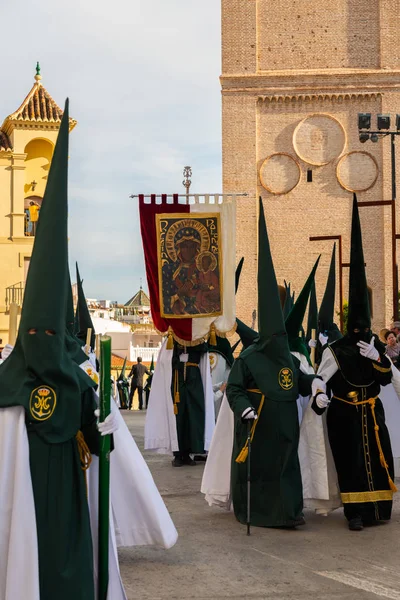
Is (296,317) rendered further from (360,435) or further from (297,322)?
(360,435)

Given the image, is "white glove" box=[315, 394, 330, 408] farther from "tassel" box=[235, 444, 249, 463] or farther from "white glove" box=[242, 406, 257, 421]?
"tassel" box=[235, 444, 249, 463]

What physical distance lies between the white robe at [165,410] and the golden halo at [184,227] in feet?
3.93

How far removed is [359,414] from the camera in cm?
722

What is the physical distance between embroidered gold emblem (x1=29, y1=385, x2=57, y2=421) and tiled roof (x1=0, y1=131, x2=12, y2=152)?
31.6 meters

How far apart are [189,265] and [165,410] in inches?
72.2

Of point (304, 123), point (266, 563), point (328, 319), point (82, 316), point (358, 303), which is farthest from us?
point (304, 123)

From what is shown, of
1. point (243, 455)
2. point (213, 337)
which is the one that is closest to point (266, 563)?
point (243, 455)

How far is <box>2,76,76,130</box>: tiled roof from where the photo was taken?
112 feet

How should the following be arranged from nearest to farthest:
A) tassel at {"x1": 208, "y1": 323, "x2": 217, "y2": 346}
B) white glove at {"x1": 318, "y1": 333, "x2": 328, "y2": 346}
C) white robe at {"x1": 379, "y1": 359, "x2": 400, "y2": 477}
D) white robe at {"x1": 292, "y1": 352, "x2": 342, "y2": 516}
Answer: white robe at {"x1": 292, "y1": 352, "x2": 342, "y2": 516}, white robe at {"x1": 379, "y1": 359, "x2": 400, "y2": 477}, white glove at {"x1": 318, "y1": 333, "x2": 328, "y2": 346}, tassel at {"x1": 208, "y1": 323, "x2": 217, "y2": 346}

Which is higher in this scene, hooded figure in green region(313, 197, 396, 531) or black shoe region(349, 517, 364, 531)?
hooded figure in green region(313, 197, 396, 531)

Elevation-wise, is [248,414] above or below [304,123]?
below

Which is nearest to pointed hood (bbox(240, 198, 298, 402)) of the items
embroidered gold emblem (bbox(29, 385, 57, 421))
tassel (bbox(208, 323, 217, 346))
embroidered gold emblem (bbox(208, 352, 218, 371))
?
embroidered gold emblem (bbox(29, 385, 57, 421))

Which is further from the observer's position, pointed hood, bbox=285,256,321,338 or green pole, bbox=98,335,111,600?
pointed hood, bbox=285,256,321,338

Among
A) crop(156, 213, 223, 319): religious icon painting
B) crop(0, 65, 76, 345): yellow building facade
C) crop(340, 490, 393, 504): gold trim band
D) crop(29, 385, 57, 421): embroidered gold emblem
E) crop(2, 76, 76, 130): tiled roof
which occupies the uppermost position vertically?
crop(2, 76, 76, 130): tiled roof
